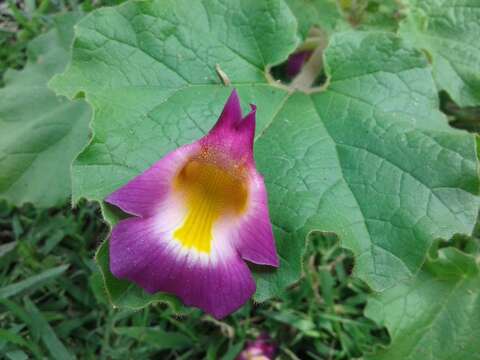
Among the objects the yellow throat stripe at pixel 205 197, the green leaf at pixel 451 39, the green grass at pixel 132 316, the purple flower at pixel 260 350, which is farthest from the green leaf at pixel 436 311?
the yellow throat stripe at pixel 205 197

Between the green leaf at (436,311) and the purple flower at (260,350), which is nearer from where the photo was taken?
the green leaf at (436,311)

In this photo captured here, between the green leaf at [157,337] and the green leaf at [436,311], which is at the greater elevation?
the green leaf at [436,311]

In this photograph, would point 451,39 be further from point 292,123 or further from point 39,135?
point 39,135

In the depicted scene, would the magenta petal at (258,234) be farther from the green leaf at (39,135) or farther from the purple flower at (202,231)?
the green leaf at (39,135)

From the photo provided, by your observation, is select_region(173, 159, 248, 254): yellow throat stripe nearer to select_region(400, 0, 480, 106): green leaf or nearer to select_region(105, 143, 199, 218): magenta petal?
select_region(105, 143, 199, 218): magenta petal

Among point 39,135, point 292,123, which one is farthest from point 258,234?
point 39,135

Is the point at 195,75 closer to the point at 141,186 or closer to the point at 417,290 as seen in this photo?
the point at 141,186
